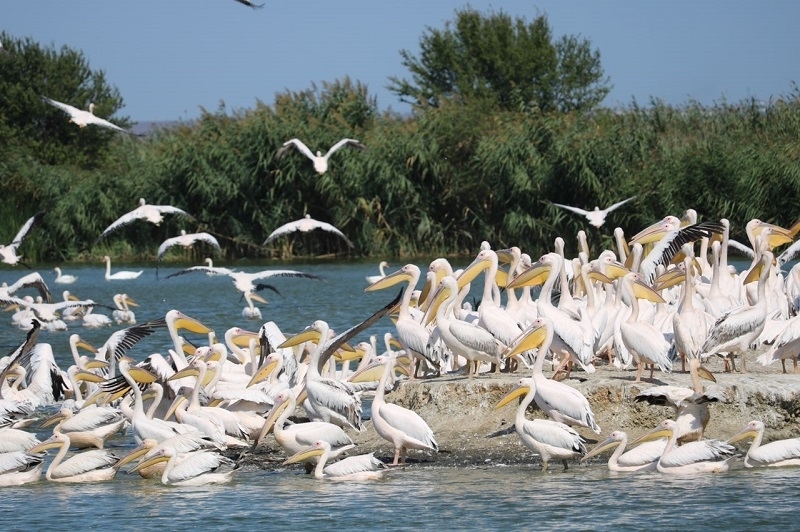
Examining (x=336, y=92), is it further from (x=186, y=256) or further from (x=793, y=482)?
(x=793, y=482)

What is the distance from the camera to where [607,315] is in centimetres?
924

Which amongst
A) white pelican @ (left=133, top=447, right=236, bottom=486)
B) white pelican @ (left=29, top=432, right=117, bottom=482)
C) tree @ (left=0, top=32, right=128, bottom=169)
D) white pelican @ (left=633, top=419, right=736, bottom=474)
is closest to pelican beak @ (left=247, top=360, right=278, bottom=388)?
white pelican @ (left=29, top=432, right=117, bottom=482)

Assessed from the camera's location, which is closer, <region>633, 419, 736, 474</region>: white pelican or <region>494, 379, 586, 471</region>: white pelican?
<region>633, 419, 736, 474</region>: white pelican

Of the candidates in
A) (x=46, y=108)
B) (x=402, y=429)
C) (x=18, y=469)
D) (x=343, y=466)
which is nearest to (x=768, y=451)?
(x=402, y=429)

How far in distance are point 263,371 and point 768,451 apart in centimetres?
392

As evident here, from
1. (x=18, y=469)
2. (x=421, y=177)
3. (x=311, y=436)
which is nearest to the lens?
(x=311, y=436)

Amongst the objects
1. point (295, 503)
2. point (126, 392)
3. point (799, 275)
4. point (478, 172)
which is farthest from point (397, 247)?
point (295, 503)

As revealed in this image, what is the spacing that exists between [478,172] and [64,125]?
18.4 metres

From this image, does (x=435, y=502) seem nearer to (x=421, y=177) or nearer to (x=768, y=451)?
(x=768, y=451)

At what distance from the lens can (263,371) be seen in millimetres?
9883

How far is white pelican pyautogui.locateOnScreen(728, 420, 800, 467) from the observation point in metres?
7.35

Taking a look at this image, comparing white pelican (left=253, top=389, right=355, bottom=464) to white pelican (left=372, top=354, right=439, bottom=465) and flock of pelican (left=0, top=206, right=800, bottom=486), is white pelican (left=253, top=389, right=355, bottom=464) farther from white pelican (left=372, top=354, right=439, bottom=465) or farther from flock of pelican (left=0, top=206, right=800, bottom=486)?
white pelican (left=372, top=354, right=439, bottom=465)

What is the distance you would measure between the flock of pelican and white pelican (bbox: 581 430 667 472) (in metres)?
0.01

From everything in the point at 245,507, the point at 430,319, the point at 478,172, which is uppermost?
the point at 478,172
